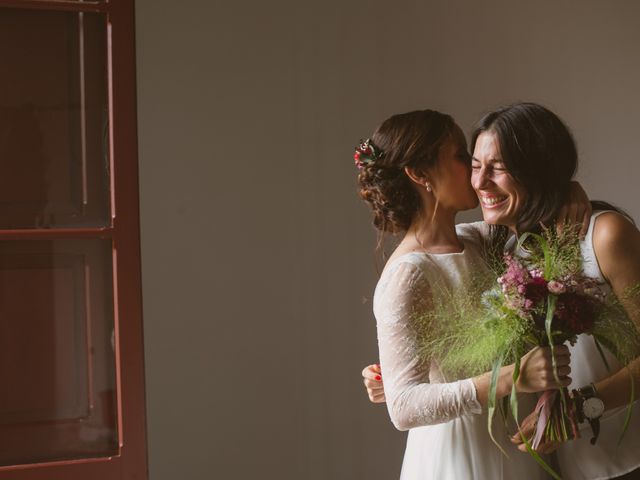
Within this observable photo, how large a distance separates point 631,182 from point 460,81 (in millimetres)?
871

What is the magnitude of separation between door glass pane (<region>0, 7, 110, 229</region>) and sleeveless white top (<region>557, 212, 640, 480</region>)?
1.41m

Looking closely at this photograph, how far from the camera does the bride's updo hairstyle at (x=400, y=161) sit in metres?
2.10

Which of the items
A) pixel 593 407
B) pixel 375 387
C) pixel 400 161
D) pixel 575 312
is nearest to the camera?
pixel 575 312

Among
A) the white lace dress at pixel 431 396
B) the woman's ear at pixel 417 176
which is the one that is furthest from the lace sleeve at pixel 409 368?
the woman's ear at pixel 417 176

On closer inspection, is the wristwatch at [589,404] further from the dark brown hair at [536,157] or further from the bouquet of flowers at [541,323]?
the dark brown hair at [536,157]

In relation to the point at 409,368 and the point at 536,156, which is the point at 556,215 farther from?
the point at 409,368

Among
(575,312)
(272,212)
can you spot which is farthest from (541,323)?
(272,212)

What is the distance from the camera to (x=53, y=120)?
2.47 metres

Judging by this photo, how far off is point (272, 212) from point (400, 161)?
3.10ft

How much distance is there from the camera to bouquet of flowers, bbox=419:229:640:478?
1.73 meters

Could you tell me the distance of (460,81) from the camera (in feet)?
10.5

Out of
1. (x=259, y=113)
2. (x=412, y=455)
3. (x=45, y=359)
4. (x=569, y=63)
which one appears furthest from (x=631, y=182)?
(x=45, y=359)

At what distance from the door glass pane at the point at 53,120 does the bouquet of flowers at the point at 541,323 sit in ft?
3.89

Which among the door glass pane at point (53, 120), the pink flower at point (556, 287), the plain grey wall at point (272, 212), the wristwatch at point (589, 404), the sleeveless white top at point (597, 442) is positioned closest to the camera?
the pink flower at point (556, 287)
